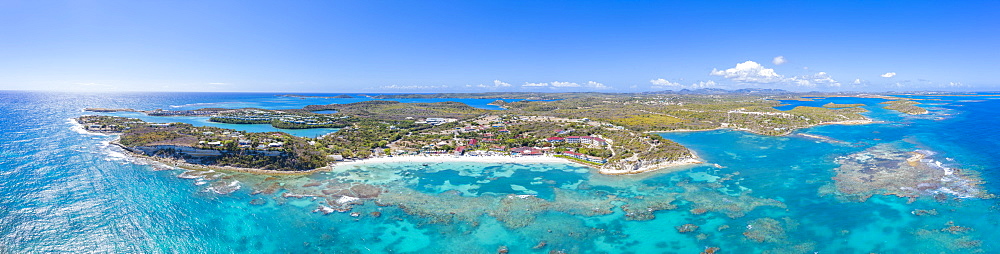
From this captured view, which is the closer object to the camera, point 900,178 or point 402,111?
point 900,178

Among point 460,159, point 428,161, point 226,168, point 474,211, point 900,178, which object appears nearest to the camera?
point 474,211

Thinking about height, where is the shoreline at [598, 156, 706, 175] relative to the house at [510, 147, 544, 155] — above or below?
below

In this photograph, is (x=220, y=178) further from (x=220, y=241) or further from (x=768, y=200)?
(x=768, y=200)

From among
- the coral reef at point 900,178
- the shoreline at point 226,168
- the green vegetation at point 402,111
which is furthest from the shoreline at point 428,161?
A: the green vegetation at point 402,111

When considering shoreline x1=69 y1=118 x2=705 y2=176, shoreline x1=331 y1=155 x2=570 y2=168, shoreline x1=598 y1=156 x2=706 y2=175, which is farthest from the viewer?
shoreline x1=331 y1=155 x2=570 y2=168

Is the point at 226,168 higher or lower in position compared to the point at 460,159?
higher

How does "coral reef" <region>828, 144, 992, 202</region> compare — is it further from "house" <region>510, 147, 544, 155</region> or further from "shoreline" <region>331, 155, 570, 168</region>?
"house" <region>510, 147, 544, 155</region>

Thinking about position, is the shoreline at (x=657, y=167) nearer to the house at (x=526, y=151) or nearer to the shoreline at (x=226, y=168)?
the house at (x=526, y=151)

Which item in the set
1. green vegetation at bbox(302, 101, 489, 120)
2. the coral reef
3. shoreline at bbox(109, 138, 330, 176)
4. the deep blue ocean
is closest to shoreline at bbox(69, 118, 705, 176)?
shoreline at bbox(109, 138, 330, 176)

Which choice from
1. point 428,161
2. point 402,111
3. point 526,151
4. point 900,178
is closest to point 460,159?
point 428,161

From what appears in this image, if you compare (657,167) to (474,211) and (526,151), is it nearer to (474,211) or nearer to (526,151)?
(526,151)
